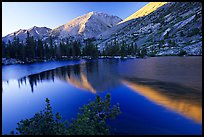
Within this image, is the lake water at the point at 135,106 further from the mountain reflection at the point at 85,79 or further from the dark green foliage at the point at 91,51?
the dark green foliage at the point at 91,51

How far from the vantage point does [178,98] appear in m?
28.4

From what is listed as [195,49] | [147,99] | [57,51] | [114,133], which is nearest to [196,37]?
[195,49]

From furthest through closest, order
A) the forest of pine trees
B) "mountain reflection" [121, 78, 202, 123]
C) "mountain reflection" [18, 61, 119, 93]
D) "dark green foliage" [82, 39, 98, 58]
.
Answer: "dark green foliage" [82, 39, 98, 58], the forest of pine trees, "mountain reflection" [18, 61, 119, 93], "mountain reflection" [121, 78, 202, 123]

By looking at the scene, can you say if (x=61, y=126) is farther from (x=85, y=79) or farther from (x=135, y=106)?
(x=85, y=79)

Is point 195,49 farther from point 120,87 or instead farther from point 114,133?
point 114,133

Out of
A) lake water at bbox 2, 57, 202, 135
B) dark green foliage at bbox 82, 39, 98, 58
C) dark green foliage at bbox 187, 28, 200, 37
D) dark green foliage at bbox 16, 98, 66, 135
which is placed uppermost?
dark green foliage at bbox 187, 28, 200, 37

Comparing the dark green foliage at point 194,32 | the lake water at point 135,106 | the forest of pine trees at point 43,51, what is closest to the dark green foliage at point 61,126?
the lake water at point 135,106

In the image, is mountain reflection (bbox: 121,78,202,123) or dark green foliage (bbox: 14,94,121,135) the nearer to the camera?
dark green foliage (bbox: 14,94,121,135)

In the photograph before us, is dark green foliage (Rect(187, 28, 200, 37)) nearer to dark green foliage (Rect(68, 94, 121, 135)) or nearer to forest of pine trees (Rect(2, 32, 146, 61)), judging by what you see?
forest of pine trees (Rect(2, 32, 146, 61))

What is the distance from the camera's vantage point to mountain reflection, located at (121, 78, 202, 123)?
22581 millimetres

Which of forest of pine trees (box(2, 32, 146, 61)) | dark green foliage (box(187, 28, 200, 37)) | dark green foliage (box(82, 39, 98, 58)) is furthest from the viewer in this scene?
dark green foliage (box(187, 28, 200, 37))

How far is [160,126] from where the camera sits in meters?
19.2

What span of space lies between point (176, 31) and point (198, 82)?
168070 mm

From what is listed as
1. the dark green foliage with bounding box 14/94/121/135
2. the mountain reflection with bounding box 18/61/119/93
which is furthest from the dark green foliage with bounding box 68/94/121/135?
the mountain reflection with bounding box 18/61/119/93
